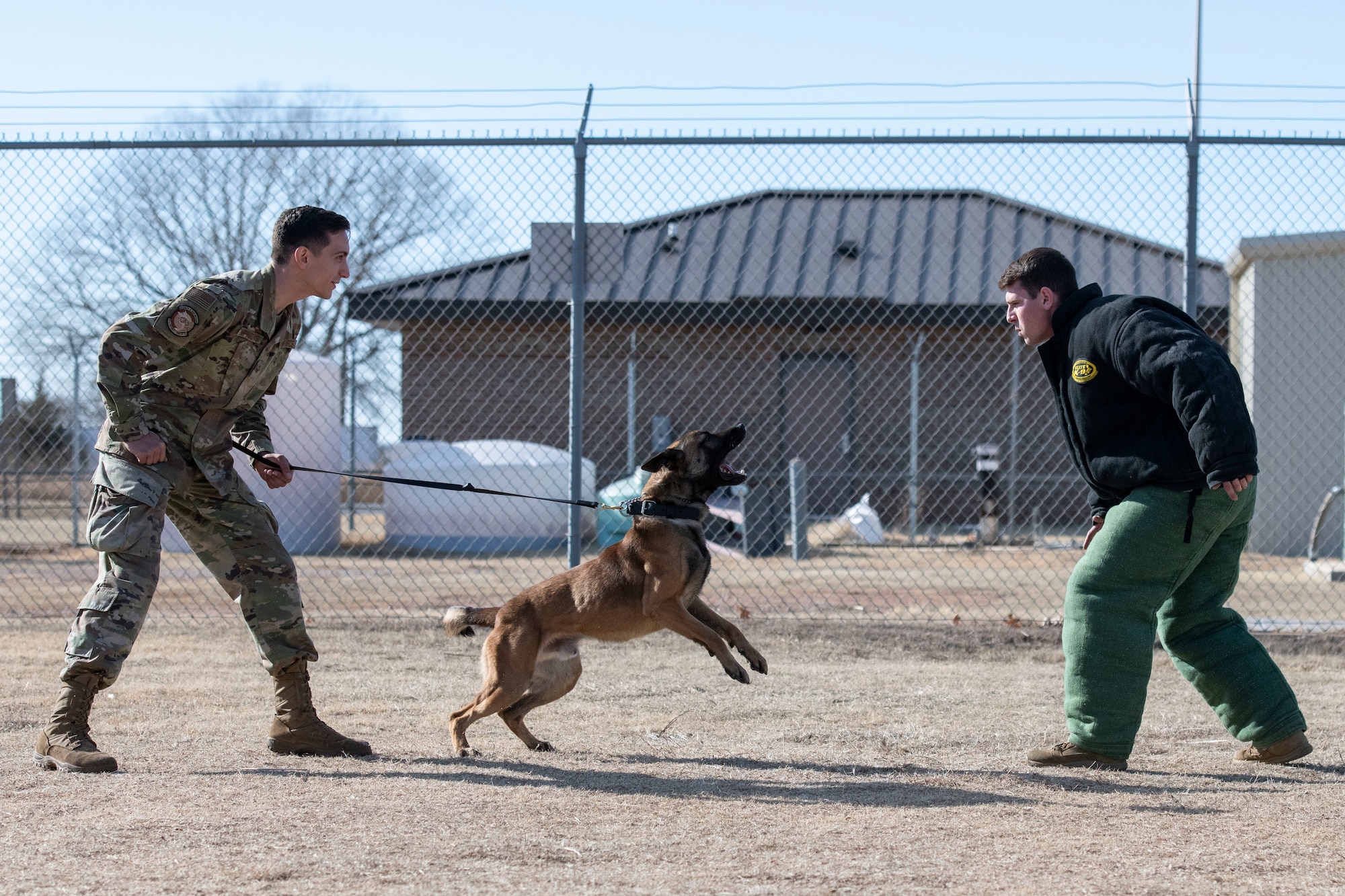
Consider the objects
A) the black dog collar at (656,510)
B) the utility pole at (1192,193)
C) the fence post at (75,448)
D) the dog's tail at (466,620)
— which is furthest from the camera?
the fence post at (75,448)

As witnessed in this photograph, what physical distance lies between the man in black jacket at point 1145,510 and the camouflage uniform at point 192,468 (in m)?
2.58

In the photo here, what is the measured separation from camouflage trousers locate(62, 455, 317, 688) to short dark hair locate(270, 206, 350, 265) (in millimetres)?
796

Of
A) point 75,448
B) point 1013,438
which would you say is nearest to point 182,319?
point 75,448

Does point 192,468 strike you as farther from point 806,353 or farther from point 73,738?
point 806,353

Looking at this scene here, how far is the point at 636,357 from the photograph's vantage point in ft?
54.5

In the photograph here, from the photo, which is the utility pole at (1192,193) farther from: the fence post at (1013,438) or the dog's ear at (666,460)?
the fence post at (1013,438)

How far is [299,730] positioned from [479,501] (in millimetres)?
8841

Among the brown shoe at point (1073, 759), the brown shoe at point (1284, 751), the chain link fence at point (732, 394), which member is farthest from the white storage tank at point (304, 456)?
the brown shoe at point (1284, 751)

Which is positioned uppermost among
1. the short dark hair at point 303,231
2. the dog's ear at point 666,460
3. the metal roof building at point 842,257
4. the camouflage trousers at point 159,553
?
the metal roof building at point 842,257

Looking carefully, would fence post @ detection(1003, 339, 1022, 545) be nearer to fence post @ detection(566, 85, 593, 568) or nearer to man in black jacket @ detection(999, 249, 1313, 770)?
fence post @ detection(566, 85, 593, 568)

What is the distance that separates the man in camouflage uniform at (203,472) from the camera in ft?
12.7

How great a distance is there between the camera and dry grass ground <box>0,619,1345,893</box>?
2.85 m

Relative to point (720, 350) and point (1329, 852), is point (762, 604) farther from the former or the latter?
point (720, 350)

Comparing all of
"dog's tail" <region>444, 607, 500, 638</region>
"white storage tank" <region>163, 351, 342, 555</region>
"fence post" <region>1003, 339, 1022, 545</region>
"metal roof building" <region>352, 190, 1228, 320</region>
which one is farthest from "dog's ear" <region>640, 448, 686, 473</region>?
"metal roof building" <region>352, 190, 1228, 320</region>
